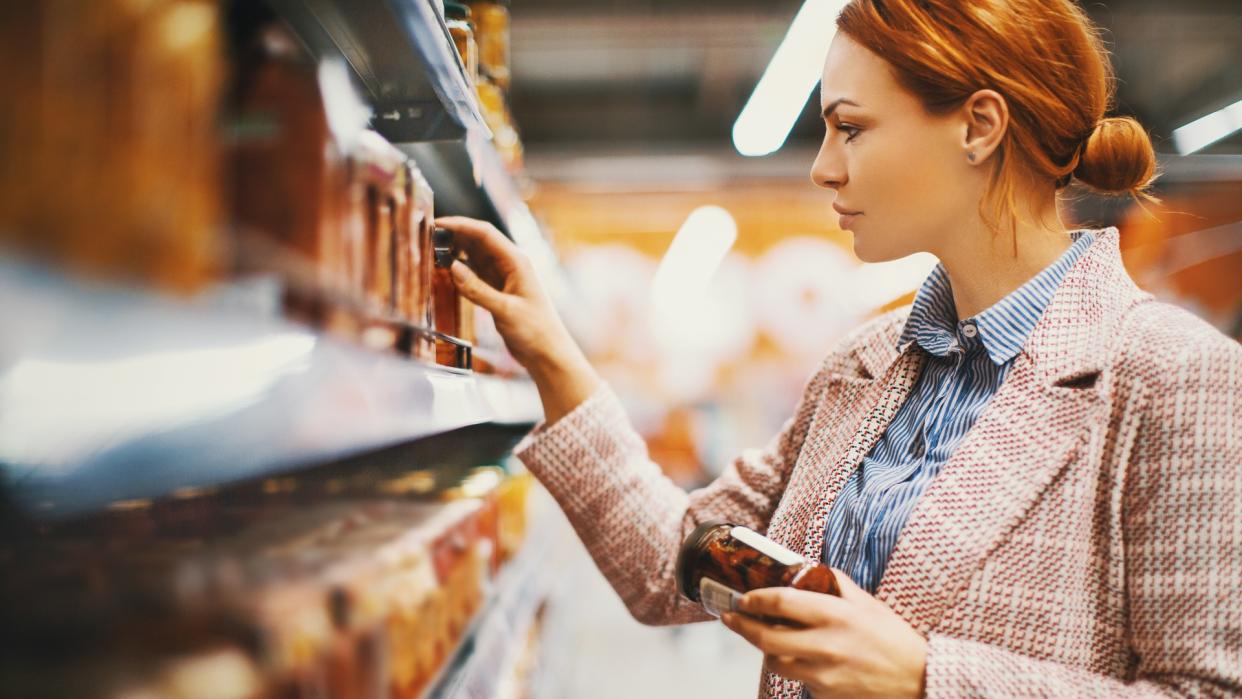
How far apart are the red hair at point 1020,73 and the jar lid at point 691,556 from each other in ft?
1.79

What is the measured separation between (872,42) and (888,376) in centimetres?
44

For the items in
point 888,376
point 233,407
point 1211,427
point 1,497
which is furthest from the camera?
point 888,376

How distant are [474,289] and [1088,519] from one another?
799mm

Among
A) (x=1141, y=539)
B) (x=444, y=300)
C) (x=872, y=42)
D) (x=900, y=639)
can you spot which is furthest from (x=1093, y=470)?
(x=444, y=300)

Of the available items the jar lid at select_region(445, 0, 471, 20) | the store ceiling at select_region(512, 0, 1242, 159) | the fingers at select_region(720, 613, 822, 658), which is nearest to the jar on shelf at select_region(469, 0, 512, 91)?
the jar lid at select_region(445, 0, 471, 20)

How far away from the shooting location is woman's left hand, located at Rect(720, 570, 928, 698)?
2.83 ft

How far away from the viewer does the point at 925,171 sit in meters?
1.07

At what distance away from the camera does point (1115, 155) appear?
1.08 meters

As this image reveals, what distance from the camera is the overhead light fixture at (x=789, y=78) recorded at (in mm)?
2953

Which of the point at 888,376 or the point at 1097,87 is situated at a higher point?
the point at 1097,87

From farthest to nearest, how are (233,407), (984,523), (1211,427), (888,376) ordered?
(888,376), (984,523), (1211,427), (233,407)

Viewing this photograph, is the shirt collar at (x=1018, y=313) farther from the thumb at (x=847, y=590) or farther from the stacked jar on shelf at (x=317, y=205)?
the stacked jar on shelf at (x=317, y=205)

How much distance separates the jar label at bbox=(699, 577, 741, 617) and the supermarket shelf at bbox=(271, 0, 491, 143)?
26.4 inches

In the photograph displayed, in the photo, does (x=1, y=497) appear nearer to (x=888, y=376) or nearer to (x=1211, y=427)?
(x=888, y=376)
